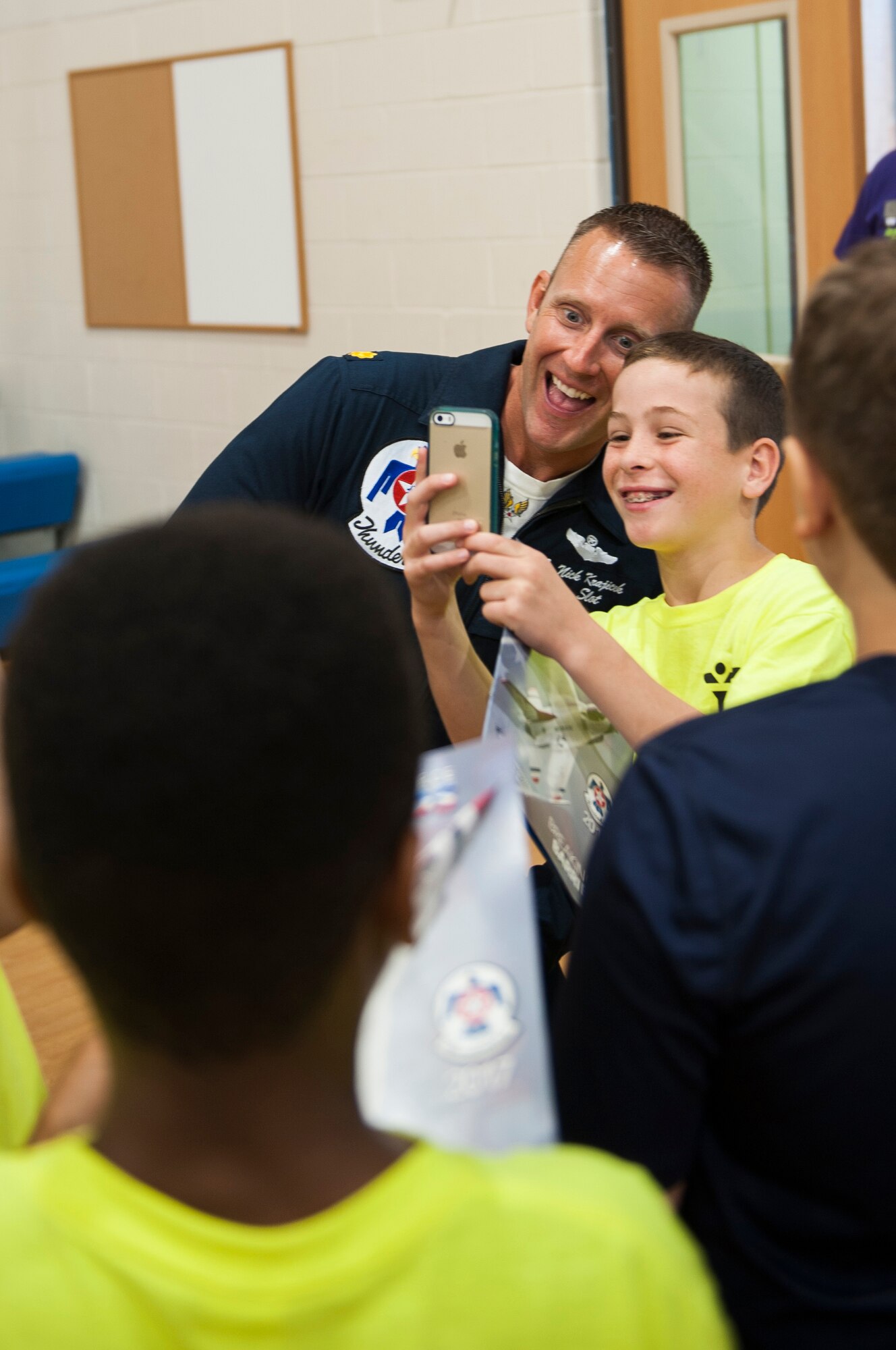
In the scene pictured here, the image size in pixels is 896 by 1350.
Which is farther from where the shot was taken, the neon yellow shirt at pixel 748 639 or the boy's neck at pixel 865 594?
the neon yellow shirt at pixel 748 639

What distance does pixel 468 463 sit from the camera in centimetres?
149

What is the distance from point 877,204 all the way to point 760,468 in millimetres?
1880

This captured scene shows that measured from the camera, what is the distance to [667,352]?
5.36 feet

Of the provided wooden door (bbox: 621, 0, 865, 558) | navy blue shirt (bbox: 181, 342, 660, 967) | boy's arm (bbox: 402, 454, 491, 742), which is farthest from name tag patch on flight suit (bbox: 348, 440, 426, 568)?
wooden door (bbox: 621, 0, 865, 558)

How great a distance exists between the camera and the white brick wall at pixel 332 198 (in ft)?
12.3

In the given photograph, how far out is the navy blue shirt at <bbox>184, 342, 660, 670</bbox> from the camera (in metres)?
1.93

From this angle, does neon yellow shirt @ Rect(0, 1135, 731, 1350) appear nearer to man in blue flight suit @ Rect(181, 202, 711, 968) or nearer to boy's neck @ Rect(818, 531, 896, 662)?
boy's neck @ Rect(818, 531, 896, 662)

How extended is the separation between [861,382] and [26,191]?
5.11 meters

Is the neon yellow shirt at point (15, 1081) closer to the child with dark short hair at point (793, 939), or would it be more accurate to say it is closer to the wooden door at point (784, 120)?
the child with dark short hair at point (793, 939)

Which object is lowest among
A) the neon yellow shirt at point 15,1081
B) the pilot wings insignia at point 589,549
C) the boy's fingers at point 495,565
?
the neon yellow shirt at point 15,1081

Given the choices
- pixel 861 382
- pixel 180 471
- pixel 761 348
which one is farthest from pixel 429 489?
pixel 180 471

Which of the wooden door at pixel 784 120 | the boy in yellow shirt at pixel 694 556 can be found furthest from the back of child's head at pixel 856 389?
the wooden door at pixel 784 120

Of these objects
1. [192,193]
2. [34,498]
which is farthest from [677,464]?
[34,498]

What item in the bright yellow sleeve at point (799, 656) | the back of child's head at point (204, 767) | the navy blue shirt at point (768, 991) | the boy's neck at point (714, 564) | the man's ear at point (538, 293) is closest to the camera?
the back of child's head at point (204, 767)
